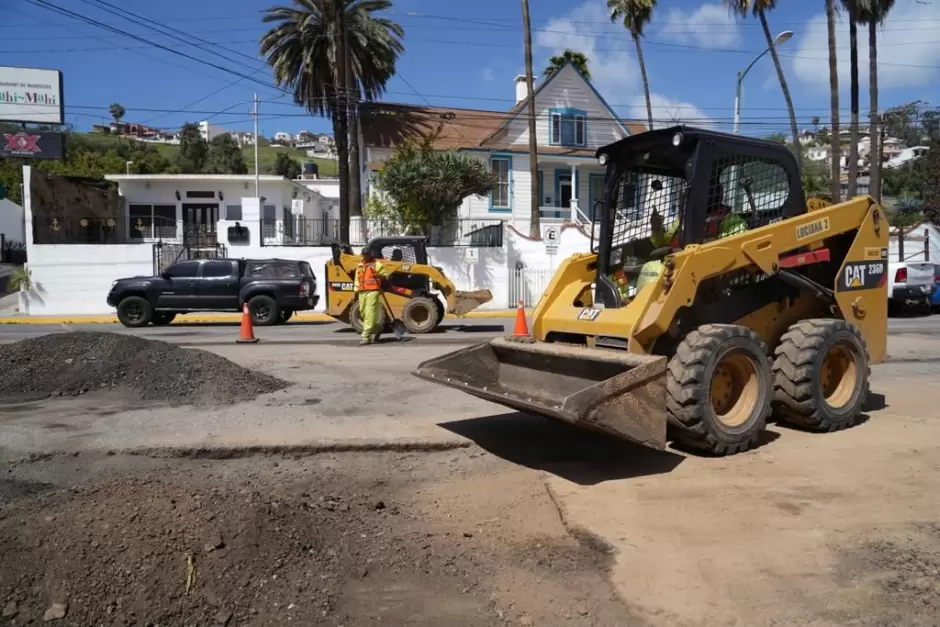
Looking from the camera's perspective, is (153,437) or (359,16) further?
(359,16)

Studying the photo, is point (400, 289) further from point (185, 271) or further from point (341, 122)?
point (341, 122)

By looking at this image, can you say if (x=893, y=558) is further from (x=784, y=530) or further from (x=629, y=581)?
(x=629, y=581)

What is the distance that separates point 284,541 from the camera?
4043 millimetres

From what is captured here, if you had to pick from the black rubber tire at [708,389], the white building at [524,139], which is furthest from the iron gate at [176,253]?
the black rubber tire at [708,389]

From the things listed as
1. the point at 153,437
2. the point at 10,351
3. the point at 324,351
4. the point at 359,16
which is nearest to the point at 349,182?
the point at 359,16

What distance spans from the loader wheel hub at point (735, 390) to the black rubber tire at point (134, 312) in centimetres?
1769

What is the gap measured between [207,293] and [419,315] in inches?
271

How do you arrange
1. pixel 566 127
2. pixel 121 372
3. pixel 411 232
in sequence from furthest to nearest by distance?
pixel 566 127 → pixel 411 232 → pixel 121 372

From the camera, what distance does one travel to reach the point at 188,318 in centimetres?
2355

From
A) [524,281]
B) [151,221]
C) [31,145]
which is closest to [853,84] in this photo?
[524,281]

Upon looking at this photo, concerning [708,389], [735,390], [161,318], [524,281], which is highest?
[524,281]

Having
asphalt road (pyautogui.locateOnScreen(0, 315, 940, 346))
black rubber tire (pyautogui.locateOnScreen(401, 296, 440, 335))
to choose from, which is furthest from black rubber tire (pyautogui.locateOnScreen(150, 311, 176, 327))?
black rubber tire (pyautogui.locateOnScreen(401, 296, 440, 335))

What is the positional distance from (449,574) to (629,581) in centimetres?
92

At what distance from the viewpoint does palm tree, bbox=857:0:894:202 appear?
3028 cm
